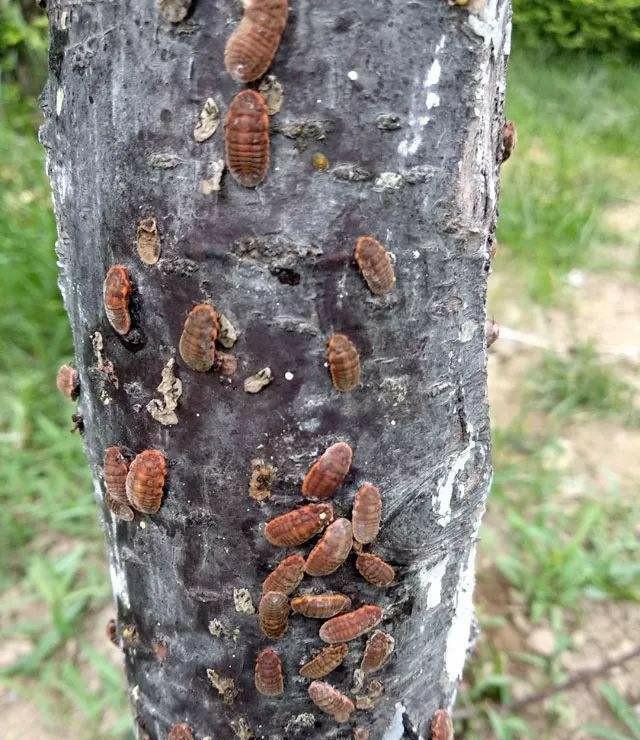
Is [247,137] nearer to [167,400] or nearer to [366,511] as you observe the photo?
[167,400]

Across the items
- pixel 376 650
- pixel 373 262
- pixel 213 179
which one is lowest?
pixel 376 650

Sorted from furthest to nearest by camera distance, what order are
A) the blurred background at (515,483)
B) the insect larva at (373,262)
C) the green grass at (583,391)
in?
the green grass at (583,391) → the blurred background at (515,483) → the insect larva at (373,262)

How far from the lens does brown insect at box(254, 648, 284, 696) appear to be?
4.03 ft

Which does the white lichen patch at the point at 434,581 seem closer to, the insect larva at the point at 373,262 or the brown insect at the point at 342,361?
the brown insect at the point at 342,361

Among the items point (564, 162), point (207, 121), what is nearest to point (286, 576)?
point (207, 121)

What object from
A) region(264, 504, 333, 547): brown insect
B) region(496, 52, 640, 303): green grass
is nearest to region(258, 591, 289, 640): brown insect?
region(264, 504, 333, 547): brown insect

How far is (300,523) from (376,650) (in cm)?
38

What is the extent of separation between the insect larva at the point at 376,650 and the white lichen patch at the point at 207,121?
942mm

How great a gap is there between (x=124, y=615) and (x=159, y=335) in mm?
719

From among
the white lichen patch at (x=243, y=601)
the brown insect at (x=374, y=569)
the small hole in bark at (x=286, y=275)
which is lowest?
the white lichen patch at (x=243, y=601)

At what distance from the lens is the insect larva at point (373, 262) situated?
3.09 feet

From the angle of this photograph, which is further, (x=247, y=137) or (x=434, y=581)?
(x=434, y=581)

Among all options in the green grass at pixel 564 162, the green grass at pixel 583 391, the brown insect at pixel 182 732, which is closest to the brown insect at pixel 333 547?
the brown insect at pixel 182 732

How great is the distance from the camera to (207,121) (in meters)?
0.90
